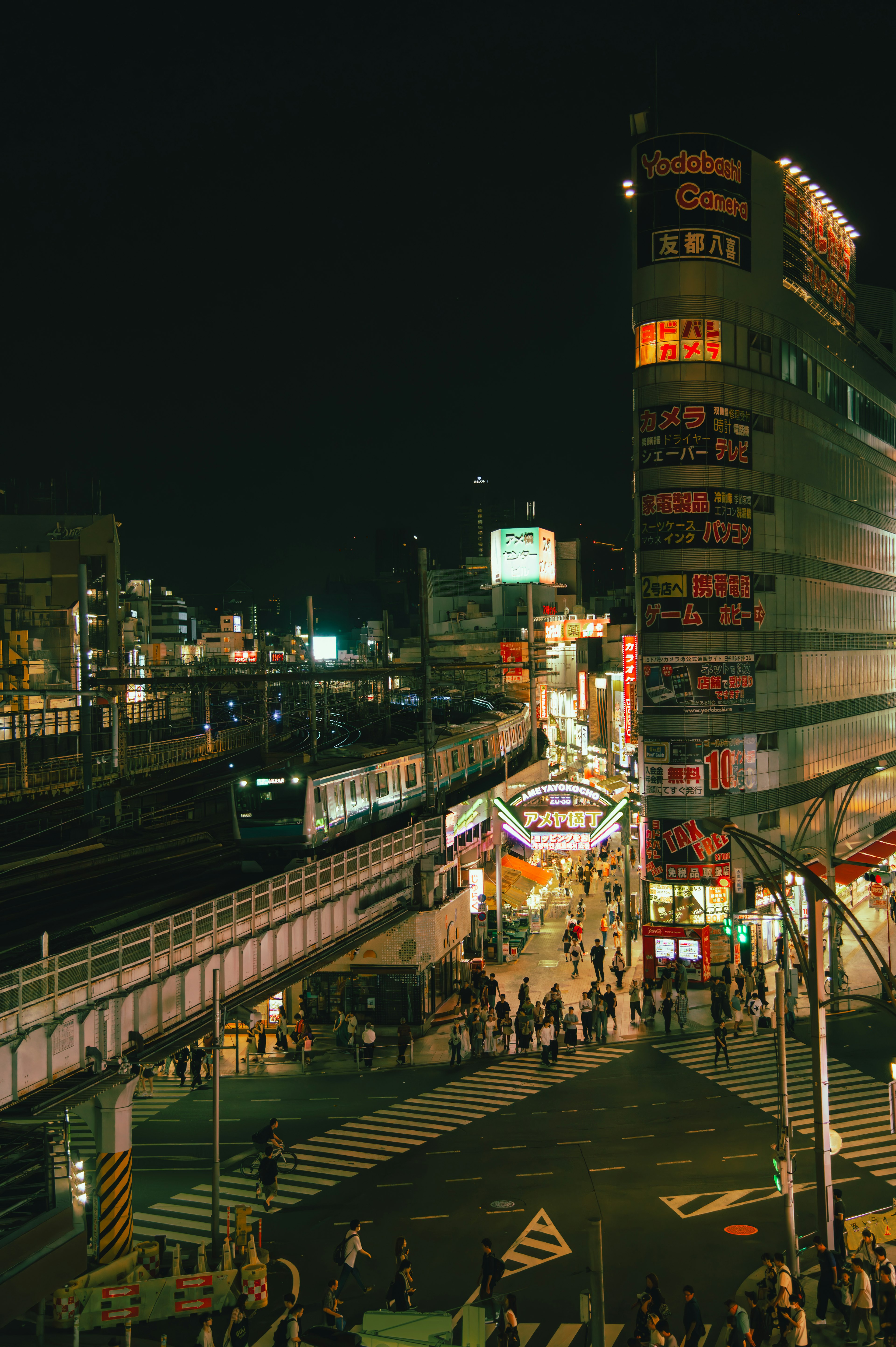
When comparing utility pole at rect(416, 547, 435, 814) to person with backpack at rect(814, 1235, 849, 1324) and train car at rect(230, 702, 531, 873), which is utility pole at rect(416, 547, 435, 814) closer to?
train car at rect(230, 702, 531, 873)

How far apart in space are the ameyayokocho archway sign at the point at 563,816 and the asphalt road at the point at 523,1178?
965 cm

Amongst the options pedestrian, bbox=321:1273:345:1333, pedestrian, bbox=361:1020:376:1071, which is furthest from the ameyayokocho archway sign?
pedestrian, bbox=321:1273:345:1333

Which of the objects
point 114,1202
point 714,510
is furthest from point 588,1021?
point 714,510

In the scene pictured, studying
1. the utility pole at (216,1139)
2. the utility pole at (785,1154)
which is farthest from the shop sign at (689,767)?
the utility pole at (216,1139)

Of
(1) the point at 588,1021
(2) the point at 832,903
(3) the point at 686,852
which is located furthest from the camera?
(3) the point at 686,852

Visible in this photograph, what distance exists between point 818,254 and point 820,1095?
43.1 m

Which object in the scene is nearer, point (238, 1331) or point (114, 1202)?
point (238, 1331)

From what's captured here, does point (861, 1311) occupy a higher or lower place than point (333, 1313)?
lower

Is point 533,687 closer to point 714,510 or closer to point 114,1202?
point 714,510

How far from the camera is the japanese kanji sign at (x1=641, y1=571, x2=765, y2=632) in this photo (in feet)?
127

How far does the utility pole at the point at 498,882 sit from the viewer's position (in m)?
38.2

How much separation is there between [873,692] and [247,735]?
136ft

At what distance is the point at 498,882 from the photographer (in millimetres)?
38688

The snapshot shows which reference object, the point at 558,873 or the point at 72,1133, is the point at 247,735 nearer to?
the point at 558,873
